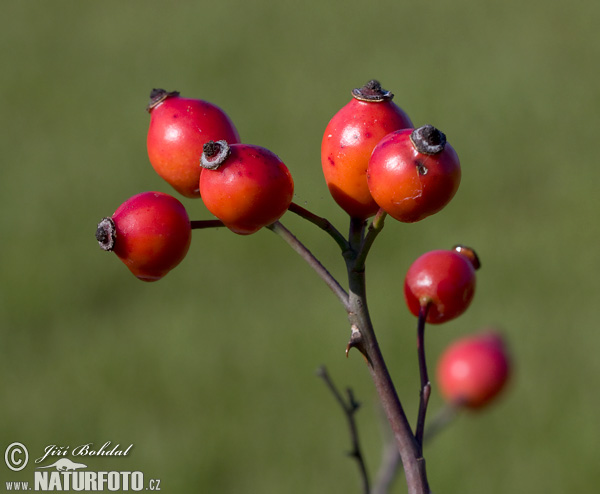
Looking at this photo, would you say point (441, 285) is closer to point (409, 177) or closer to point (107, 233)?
point (409, 177)

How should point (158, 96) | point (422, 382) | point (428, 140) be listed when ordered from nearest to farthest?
point (428, 140) → point (422, 382) → point (158, 96)

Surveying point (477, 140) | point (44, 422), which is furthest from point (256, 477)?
point (477, 140)

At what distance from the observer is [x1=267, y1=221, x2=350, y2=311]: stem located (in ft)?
4.38

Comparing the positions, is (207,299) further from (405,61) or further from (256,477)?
(405,61)

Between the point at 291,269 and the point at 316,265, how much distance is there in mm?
5820

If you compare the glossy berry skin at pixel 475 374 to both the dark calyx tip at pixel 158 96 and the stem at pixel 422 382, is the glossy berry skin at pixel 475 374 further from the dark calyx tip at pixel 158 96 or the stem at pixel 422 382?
the dark calyx tip at pixel 158 96

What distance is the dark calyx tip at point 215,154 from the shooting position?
4.42 feet

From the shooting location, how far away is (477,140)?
866 cm

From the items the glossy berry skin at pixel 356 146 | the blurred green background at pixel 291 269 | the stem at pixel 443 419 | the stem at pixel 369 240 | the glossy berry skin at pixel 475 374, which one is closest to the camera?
the stem at pixel 369 240

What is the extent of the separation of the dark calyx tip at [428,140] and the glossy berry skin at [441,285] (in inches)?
14.1

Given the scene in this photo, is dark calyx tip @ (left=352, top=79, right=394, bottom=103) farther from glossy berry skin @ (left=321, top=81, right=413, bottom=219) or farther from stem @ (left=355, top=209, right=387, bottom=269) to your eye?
stem @ (left=355, top=209, right=387, bottom=269)

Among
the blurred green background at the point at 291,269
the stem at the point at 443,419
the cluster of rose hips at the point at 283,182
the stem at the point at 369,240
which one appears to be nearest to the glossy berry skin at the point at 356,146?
the cluster of rose hips at the point at 283,182

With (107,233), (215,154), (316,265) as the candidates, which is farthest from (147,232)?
(316,265)

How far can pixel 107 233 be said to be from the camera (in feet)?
4.66
